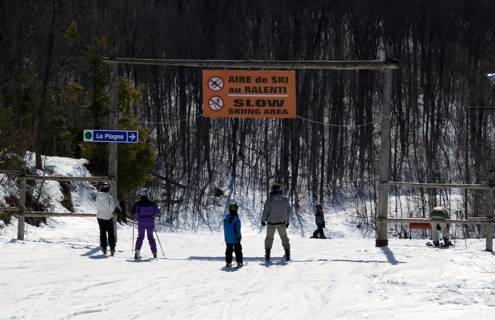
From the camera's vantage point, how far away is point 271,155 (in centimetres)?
5084

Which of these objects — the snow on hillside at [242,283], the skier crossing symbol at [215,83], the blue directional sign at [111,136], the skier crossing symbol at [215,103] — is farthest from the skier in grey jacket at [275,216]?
the blue directional sign at [111,136]

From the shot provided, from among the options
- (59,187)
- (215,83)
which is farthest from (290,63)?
(59,187)

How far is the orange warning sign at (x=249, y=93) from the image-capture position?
1630 cm

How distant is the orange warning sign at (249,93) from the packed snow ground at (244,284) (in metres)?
3.34

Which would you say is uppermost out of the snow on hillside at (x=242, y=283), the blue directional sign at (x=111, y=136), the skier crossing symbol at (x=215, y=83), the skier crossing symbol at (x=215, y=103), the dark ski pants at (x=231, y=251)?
the skier crossing symbol at (x=215, y=83)

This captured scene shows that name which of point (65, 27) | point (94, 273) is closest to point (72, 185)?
point (65, 27)

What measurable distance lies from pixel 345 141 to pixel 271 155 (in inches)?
229

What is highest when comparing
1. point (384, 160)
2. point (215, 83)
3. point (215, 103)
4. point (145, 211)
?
point (215, 83)

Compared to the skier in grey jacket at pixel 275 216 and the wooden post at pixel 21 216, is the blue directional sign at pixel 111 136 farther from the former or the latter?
the skier in grey jacket at pixel 275 216

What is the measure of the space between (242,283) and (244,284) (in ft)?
0.35

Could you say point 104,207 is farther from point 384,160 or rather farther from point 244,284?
point 384,160

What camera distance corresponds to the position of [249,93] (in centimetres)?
1638

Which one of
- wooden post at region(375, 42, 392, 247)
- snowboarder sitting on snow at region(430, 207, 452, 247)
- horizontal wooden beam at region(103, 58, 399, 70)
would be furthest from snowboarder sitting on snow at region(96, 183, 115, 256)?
snowboarder sitting on snow at region(430, 207, 452, 247)

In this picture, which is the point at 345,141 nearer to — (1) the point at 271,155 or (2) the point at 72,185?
(1) the point at 271,155
